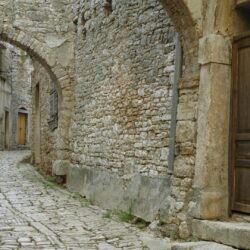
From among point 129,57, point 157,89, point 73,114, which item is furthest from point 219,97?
point 73,114

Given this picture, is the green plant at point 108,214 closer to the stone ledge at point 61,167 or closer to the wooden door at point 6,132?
the stone ledge at point 61,167

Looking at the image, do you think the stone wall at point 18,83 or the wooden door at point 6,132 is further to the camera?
the stone wall at point 18,83

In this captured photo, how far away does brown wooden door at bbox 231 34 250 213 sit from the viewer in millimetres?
4918

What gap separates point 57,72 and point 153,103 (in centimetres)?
427

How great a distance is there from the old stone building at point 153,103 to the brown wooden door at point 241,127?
1cm

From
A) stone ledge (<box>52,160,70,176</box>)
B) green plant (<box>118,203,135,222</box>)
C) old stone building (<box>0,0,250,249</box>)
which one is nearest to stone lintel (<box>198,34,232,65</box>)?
old stone building (<box>0,0,250,249</box>)

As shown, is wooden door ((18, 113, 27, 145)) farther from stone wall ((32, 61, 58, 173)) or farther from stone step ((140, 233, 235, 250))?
stone step ((140, 233, 235, 250))

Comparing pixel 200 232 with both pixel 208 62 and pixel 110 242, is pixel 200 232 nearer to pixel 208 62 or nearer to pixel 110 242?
pixel 110 242

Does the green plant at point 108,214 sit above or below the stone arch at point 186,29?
below

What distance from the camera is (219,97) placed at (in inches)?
198

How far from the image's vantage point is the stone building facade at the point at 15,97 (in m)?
21.9

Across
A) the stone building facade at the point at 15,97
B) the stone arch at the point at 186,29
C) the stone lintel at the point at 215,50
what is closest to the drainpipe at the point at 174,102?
the stone arch at the point at 186,29

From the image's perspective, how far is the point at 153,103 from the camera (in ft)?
20.7

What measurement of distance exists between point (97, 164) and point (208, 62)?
148 inches
